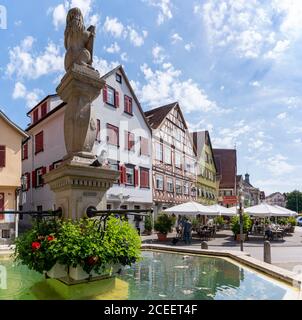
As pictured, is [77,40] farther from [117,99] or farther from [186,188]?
[186,188]

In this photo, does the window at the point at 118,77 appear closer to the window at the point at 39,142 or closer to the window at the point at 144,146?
the window at the point at 144,146

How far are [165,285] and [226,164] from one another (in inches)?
2348

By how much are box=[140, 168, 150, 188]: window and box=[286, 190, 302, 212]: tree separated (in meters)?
93.5

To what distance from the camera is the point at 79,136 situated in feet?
19.7

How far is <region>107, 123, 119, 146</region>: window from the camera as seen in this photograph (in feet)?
89.5

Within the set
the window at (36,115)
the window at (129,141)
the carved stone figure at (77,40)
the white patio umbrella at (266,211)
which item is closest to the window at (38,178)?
the window at (36,115)

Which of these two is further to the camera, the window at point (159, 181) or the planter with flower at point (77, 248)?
the window at point (159, 181)

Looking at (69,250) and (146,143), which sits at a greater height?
(146,143)

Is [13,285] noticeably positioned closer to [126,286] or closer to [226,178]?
[126,286]

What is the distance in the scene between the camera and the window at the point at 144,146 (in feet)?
102

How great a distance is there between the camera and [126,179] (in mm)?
28656

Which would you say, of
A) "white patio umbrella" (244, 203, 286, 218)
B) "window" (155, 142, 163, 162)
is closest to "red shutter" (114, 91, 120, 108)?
"window" (155, 142, 163, 162)
